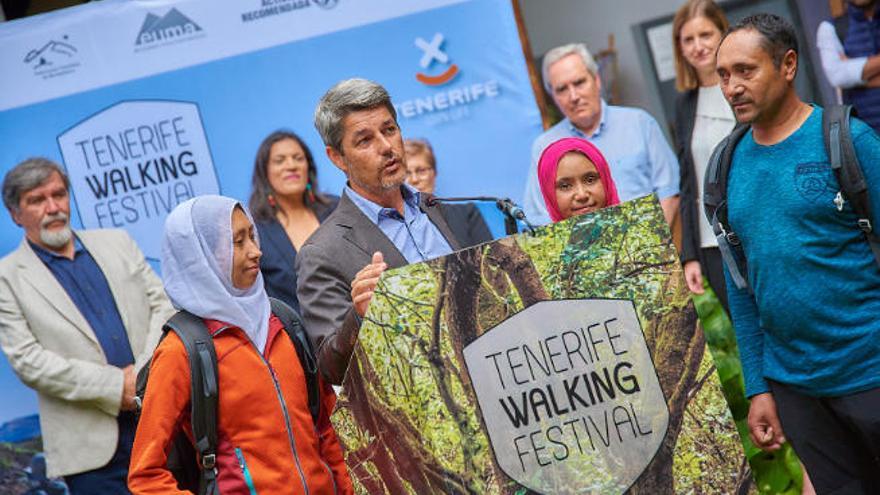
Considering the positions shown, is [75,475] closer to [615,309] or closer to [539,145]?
[539,145]

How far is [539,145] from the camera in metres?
6.82

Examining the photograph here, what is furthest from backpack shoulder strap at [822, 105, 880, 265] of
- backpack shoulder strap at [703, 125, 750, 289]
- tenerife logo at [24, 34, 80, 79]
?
tenerife logo at [24, 34, 80, 79]

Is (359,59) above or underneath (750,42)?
above

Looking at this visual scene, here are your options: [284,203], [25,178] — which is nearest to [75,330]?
[25,178]

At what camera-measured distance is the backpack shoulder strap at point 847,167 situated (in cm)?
372

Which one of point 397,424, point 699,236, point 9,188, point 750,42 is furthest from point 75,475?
point 750,42

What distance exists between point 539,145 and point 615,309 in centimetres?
363

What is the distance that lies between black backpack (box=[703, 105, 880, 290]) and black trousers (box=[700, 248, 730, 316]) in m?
2.00

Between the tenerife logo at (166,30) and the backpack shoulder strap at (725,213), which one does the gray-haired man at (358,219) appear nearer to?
the backpack shoulder strap at (725,213)

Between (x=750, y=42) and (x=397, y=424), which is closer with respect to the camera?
(x=397, y=424)

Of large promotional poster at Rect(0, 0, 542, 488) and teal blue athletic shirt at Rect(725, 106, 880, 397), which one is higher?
large promotional poster at Rect(0, 0, 542, 488)

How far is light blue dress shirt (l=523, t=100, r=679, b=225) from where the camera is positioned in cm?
655

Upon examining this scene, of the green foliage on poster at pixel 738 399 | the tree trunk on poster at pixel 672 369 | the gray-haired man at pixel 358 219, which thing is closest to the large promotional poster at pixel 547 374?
the tree trunk on poster at pixel 672 369

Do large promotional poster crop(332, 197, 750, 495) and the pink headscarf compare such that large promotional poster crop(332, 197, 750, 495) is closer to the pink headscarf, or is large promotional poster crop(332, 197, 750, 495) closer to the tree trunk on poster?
the tree trunk on poster
